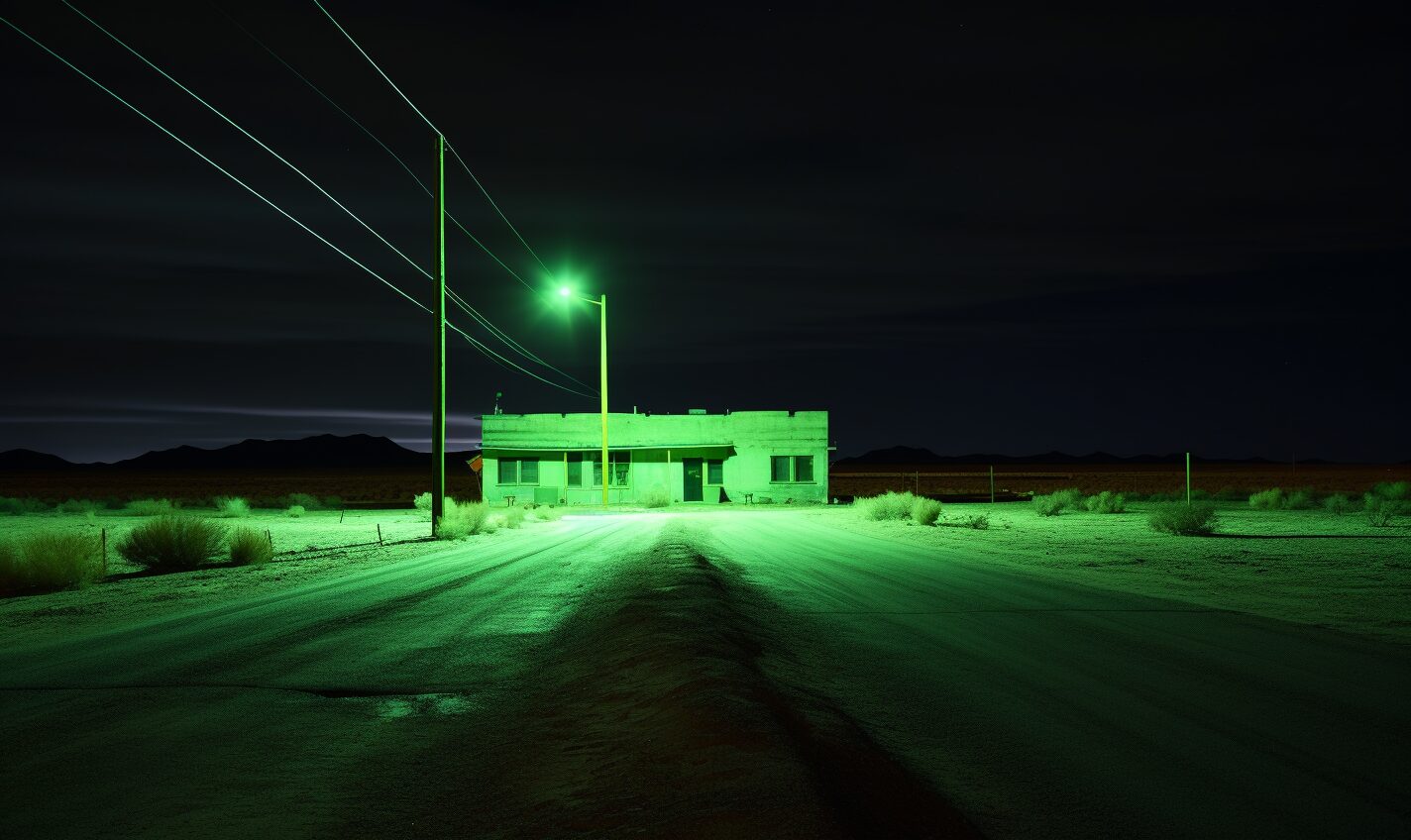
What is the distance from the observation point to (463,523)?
29.0m

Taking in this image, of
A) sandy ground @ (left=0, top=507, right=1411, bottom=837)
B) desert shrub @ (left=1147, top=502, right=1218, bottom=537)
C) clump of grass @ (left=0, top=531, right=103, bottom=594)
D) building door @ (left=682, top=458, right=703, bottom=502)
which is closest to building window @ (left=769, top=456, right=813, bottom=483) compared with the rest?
building door @ (left=682, top=458, right=703, bottom=502)

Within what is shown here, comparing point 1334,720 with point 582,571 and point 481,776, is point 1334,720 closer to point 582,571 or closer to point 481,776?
point 481,776

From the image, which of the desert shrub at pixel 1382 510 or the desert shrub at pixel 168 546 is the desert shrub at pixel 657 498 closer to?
the desert shrub at pixel 168 546

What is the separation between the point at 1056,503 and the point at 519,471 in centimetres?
3061

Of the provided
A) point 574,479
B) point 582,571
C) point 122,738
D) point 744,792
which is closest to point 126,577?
point 582,571

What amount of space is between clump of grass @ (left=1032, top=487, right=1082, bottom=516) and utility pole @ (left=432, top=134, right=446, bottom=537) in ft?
77.2

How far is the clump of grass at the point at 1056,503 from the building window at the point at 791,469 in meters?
16.6

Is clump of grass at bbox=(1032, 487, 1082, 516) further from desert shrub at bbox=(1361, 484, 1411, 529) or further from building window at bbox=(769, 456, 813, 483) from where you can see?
building window at bbox=(769, 456, 813, 483)

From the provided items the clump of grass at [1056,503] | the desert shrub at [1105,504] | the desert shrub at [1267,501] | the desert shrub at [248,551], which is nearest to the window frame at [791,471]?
the clump of grass at [1056,503]

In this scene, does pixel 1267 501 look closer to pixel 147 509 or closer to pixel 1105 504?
pixel 1105 504

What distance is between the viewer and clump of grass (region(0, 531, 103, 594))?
52.2ft

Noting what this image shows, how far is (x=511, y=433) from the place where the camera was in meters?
57.2

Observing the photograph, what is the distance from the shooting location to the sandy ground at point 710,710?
4.76 metres

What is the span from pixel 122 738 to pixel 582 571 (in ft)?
36.3
